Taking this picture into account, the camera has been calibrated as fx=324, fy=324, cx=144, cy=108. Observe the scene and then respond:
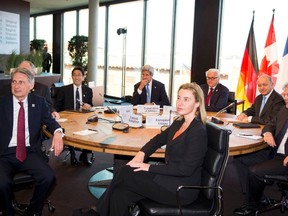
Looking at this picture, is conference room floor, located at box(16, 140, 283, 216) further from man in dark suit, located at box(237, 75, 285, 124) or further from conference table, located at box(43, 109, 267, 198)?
man in dark suit, located at box(237, 75, 285, 124)

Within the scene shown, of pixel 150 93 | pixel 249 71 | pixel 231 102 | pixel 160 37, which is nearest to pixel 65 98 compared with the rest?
pixel 150 93

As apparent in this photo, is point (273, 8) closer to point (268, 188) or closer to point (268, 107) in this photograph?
→ point (268, 107)

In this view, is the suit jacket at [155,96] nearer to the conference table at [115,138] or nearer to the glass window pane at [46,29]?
the conference table at [115,138]

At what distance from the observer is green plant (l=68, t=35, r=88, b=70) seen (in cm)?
1002

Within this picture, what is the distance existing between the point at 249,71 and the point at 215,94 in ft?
5.89

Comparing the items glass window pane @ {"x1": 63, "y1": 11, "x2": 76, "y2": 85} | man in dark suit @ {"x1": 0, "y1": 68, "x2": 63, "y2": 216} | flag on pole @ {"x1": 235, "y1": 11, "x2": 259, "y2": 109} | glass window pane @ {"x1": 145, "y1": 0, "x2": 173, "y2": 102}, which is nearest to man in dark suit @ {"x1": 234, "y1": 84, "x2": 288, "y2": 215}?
man in dark suit @ {"x1": 0, "y1": 68, "x2": 63, "y2": 216}

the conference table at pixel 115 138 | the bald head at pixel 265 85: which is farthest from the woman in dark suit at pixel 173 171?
the bald head at pixel 265 85

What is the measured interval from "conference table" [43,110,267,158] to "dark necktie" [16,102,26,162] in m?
0.26

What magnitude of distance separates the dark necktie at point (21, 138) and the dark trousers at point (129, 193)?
0.82m

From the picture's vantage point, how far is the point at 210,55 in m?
6.80

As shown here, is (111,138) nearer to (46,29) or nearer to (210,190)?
(210,190)

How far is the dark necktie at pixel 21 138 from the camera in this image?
2598 millimetres

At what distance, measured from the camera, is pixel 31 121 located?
273 centimetres

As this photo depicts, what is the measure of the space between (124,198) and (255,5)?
18.6 ft
